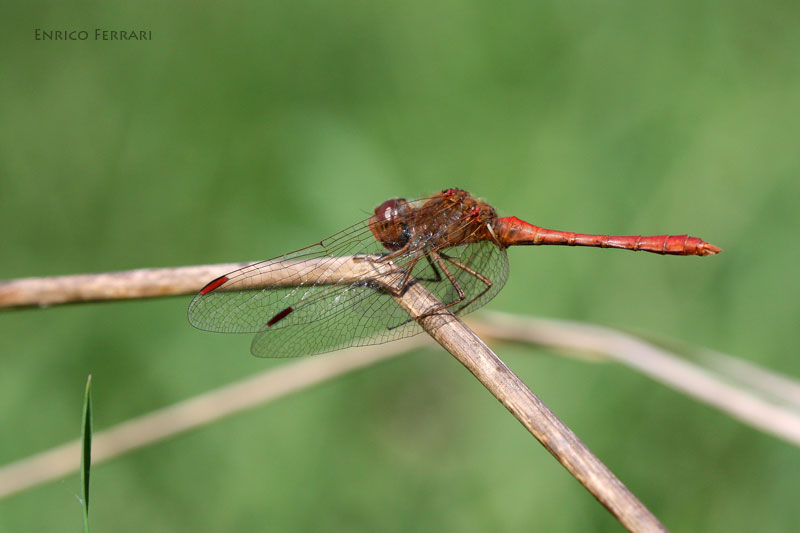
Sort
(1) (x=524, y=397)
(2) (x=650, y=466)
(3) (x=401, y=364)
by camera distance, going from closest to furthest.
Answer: (1) (x=524, y=397)
(2) (x=650, y=466)
(3) (x=401, y=364)

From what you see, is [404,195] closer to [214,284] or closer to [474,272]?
[474,272]

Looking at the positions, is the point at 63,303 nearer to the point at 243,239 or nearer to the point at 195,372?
the point at 195,372

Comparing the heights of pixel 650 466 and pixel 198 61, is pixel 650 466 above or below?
below

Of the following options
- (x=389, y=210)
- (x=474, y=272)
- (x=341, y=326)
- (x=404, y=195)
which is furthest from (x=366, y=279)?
(x=404, y=195)

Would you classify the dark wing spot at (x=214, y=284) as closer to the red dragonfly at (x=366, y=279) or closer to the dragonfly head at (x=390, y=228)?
the red dragonfly at (x=366, y=279)

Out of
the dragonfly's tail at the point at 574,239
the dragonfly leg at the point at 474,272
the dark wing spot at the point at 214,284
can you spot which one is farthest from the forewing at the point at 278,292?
the dragonfly's tail at the point at 574,239

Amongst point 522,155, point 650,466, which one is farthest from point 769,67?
point 650,466

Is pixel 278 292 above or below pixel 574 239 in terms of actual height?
above
